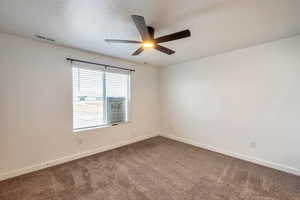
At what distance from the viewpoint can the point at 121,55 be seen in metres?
3.44

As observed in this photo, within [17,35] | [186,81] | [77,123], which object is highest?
[17,35]

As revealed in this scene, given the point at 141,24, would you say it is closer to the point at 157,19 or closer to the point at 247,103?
the point at 157,19

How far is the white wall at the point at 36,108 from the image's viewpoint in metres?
2.27

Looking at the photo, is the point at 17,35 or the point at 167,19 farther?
the point at 17,35

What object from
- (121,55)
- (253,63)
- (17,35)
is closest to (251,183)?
(253,63)

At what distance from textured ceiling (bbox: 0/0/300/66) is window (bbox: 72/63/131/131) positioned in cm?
78

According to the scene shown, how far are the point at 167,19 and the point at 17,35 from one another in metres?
2.47

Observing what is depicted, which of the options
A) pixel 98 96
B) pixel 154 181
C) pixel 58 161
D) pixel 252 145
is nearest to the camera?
pixel 154 181

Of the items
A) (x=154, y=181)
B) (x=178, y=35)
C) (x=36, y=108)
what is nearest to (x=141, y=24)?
(x=178, y=35)

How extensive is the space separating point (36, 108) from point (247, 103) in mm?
4125

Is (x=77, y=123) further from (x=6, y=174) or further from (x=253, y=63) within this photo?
(x=253, y=63)

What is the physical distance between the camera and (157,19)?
188cm

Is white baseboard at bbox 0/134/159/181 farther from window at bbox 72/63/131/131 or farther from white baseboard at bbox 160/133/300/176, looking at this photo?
white baseboard at bbox 160/133/300/176

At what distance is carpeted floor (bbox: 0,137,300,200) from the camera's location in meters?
1.91
